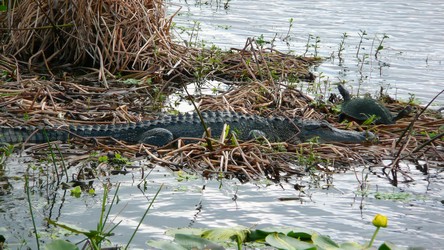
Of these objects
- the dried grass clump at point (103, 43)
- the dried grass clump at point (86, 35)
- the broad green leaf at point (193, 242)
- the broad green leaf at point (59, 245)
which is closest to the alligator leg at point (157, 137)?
the dried grass clump at point (103, 43)

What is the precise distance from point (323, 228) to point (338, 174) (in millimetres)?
1247

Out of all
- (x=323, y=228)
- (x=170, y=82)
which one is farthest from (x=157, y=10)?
(x=323, y=228)

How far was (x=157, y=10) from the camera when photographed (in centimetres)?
1010

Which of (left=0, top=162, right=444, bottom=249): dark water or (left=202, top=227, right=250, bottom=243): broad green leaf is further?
(left=0, top=162, right=444, bottom=249): dark water

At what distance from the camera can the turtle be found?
7.99 m

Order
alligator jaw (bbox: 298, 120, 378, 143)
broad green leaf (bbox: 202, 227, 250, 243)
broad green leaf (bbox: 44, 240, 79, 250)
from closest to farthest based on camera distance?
broad green leaf (bbox: 44, 240, 79, 250)
broad green leaf (bbox: 202, 227, 250, 243)
alligator jaw (bbox: 298, 120, 378, 143)

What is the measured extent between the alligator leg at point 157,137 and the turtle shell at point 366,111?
1.88 m

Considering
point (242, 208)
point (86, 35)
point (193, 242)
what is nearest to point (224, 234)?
point (193, 242)

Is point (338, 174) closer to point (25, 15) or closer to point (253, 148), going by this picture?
point (253, 148)

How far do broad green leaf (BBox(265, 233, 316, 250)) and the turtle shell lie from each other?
4.20 m

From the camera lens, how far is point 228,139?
6.92m

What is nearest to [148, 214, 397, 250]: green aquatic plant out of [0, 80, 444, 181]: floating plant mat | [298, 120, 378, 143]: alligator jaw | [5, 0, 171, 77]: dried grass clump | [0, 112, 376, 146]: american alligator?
[0, 80, 444, 181]: floating plant mat

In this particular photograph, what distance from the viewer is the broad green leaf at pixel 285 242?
378 cm

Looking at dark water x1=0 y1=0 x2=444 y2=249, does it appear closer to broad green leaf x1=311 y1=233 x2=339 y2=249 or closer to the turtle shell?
broad green leaf x1=311 y1=233 x2=339 y2=249
